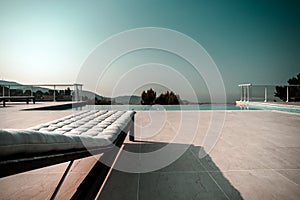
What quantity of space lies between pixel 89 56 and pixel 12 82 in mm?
6037

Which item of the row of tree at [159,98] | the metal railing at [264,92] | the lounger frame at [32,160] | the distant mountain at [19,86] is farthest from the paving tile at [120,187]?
the distant mountain at [19,86]

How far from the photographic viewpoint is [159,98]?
7.59 metres

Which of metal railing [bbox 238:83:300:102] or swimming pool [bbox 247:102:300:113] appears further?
metal railing [bbox 238:83:300:102]

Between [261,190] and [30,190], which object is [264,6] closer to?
[261,190]

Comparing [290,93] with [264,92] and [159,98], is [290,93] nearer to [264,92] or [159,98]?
[264,92]

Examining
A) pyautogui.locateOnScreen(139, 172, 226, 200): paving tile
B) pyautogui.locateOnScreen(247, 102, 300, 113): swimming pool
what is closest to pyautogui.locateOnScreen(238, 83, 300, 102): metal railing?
pyautogui.locateOnScreen(247, 102, 300, 113): swimming pool

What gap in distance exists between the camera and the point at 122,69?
603cm

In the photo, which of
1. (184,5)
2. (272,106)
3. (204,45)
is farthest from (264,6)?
(272,106)

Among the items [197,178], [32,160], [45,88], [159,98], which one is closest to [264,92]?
[159,98]

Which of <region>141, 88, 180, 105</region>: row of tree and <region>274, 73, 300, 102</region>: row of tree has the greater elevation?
<region>274, 73, 300, 102</region>: row of tree

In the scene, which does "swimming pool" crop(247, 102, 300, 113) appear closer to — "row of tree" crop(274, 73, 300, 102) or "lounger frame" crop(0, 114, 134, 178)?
"row of tree" crop(274, 73, 300, 102)

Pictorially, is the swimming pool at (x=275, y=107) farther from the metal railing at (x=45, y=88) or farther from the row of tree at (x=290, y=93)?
the metal railing at (x=45, y=88)

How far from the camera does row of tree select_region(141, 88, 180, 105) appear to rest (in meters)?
7.16

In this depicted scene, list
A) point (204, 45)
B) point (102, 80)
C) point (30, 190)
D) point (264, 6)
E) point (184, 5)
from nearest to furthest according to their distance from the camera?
point (30, 190)
point (102, 80)
point (184, 5)
point (264, 6)
point (204, 45)
